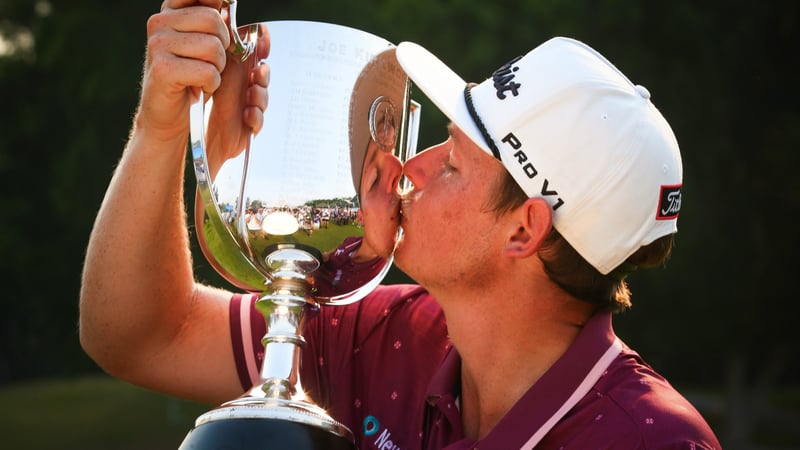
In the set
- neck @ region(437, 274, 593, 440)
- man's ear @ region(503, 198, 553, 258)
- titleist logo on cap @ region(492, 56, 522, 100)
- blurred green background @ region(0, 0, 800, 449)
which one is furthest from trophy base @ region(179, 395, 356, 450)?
blurred green background @ region(0, 0, 800, 449)

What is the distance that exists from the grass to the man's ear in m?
10.6

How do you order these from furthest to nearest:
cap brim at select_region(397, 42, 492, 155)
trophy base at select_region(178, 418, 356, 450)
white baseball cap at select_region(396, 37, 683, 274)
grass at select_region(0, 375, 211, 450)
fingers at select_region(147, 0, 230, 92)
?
grass at select_region(0, 375, 211, 450)
cap brim at select_region(397, 42, 492, 155)
white baseball cap at select_region(396, 37, 683, 274)
fingers at select_region(147, 0, 230, 92)
trophy base at select_region(178, 418, 356, 450)

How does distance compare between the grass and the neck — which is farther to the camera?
the grass

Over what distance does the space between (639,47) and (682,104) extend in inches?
30.1

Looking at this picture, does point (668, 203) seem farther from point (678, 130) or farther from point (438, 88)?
point (678, 130)

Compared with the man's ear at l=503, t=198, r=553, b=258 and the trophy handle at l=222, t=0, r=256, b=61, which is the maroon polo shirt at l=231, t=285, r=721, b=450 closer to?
the man's ear at l=503, t=198, r=553, b=258

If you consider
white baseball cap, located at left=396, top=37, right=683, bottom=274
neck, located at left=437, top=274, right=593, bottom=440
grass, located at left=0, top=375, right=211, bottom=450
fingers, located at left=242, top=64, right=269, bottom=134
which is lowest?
grass, located at left=0, top=375, right=211, bottom=450

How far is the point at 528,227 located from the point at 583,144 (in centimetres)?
22

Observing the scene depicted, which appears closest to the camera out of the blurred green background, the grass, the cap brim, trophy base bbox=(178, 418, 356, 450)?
trophy base bbox=(178, 418, 356, 450)

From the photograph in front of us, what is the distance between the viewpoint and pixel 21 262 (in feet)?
46.8

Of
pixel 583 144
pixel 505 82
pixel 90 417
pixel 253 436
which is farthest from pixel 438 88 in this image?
pixel 90 417

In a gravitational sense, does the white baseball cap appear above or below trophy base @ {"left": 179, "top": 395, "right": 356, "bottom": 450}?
above

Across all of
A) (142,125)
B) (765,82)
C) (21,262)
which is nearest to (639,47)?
(765,82)

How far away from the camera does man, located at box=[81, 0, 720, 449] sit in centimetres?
205
